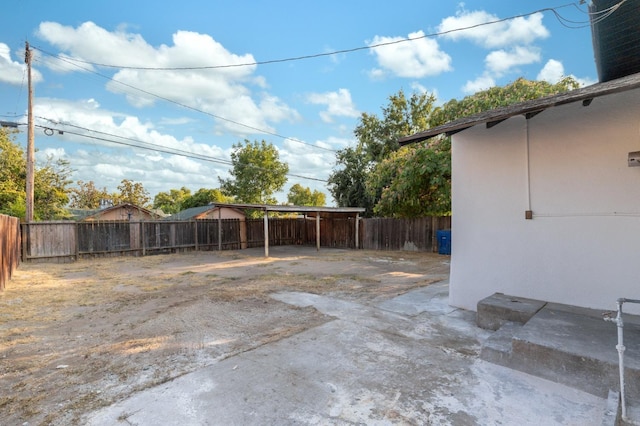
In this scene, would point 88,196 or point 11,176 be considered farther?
point 88,196

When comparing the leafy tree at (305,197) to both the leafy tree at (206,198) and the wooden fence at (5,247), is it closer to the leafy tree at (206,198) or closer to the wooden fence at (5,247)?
the leafy tree at (206,198)

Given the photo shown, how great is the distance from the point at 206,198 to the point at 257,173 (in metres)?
6.83

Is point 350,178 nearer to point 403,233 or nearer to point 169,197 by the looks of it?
point 403,233

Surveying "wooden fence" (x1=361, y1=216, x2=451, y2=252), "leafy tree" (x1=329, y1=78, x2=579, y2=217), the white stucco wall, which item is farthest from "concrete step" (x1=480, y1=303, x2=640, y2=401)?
"wooden fence" (x1=361, y1=216, x2=451, y2=252)

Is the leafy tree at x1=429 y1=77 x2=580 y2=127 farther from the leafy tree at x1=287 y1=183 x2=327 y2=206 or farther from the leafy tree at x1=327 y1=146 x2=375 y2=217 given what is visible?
the leafy tree at x1=287 y1=183 x2=327 y2=206

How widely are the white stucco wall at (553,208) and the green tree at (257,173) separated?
23109 millimetres

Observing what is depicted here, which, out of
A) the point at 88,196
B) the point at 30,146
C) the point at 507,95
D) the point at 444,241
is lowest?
the point at 444,241

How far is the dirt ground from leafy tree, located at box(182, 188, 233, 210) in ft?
65.8

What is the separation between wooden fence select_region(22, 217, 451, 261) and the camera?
1111 cm

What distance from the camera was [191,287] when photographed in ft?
22.3

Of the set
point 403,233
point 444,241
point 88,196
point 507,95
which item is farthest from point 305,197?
point 507,95

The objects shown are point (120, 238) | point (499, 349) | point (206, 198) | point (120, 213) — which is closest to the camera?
point (499, 349)

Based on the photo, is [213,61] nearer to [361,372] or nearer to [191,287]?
[191,287]

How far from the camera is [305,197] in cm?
4038
